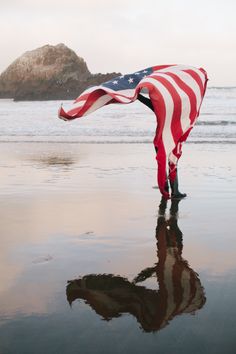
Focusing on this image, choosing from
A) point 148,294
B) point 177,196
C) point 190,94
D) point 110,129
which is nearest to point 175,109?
point 190,94

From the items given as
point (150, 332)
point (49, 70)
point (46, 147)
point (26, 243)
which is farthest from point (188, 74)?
point (49, 70)

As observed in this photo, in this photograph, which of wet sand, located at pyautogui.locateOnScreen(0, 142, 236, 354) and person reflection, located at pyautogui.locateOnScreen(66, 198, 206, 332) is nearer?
A: wet sand, located at pyautogui.locateOnScreen(0, 142, 236, 354)

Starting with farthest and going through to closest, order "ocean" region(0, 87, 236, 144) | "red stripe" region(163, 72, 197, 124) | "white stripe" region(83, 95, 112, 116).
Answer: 1. "ocean" region(0, 87, 236, 144)
2. "red stripe" region(163, 72, 197, 124)
3. "white stripe" region(83, 95, 112, 116)

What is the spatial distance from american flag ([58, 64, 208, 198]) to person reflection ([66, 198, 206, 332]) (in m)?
2.27

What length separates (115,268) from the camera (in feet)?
12.1

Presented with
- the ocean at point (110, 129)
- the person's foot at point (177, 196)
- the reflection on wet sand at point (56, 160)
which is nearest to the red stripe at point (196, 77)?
the person's foot at point (177, 196)

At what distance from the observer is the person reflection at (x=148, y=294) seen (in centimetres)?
288

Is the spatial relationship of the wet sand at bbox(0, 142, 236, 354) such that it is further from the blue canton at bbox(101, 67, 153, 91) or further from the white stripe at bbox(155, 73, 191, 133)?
the blue canton at bbox(101, 67, 153, 91)

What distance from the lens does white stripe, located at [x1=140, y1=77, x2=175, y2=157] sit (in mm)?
5883

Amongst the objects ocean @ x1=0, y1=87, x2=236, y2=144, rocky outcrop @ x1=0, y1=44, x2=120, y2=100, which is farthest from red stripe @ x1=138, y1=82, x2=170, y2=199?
rocky outcrop @ x1=0, y1=44, x2=120, y2=100

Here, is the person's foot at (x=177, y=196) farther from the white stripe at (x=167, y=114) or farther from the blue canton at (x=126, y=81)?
the blue canton at (x=126, y=81)

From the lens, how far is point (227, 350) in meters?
2.46

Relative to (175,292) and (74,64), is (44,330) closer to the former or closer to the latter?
(175,292)

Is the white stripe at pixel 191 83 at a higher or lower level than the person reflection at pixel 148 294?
higher
